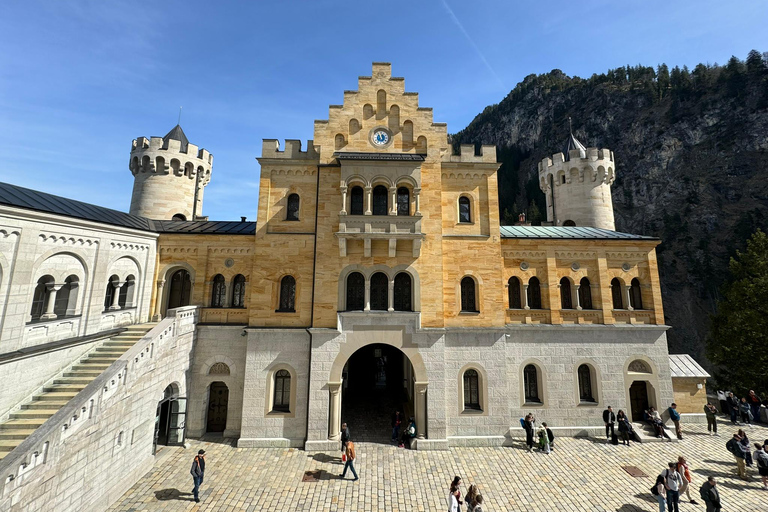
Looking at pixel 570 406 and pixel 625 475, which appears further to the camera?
pixel 570 406

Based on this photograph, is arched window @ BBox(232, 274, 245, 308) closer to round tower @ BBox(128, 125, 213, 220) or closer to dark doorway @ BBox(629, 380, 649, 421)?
round tower @ BBox(128, 125, 213, 220)

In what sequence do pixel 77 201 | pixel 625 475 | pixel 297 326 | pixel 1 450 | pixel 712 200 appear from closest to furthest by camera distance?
pixel 1 450, pixel 625 475, pixel 77 201, pixel 297 326, pixel 712 200

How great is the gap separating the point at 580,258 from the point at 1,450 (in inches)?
1050

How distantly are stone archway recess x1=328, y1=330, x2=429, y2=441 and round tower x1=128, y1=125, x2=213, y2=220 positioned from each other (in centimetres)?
1931

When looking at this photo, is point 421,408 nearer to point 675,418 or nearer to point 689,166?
point 675,418

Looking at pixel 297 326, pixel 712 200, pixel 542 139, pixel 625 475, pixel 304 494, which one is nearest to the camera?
pixel 304 494

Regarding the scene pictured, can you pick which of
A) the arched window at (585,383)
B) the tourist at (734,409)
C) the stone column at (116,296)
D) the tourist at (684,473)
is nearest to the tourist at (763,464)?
the tourist at (684,473)

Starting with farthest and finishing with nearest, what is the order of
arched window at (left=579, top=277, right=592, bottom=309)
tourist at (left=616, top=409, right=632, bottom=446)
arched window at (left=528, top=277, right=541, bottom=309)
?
arched window at (left=579, top=277, right=592, bottom=309), arched window at (left=528, top=277, right=541, bottom=309), tourist at (left=616, top=409, right=632, bottom=446)

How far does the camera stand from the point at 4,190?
12.5 m

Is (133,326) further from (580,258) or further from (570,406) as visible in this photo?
(580,258)

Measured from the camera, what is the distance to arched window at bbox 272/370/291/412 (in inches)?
676

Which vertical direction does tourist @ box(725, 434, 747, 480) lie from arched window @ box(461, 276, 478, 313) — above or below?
below

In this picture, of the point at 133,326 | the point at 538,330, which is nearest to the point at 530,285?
the point at 538,330

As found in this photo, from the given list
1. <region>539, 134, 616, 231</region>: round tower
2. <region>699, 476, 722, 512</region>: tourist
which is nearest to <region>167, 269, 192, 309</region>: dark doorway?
<region>699, 476, 722, 512</region>: tourist
